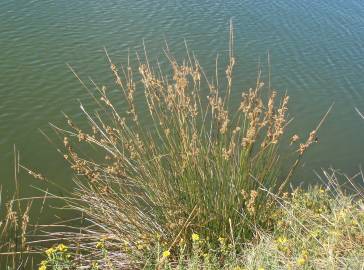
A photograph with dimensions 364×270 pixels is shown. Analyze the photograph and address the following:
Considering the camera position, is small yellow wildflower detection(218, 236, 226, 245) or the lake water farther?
the lake water

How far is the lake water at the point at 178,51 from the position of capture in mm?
5963

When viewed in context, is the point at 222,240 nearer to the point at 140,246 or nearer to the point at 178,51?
the point at 140,246

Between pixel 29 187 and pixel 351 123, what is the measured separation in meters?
4.48

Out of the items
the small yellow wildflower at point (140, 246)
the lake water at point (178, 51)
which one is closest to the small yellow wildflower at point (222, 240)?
the small yellow wildflower at point (140, 246)

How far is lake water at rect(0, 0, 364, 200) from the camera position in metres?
5.96

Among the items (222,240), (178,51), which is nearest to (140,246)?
(222,240)

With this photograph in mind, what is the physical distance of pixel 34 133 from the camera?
561 cm

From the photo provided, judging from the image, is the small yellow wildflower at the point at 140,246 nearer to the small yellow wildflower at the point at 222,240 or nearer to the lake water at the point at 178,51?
the small yellow wildflower at the point at 222,240

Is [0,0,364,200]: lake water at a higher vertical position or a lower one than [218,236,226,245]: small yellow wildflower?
lower

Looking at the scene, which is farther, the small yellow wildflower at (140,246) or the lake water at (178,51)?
the lake water at (178,51)

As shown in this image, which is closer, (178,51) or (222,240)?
(222,240)

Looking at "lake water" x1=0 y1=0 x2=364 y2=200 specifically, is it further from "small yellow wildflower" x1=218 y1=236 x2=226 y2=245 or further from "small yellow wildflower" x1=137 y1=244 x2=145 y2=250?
"small yellow wildflower" x1=218 y1=236 x2=226 y2=245

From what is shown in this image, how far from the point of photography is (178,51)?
8.13 m

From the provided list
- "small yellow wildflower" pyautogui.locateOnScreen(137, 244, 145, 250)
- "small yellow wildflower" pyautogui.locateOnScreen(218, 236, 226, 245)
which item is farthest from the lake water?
"small yellow wildflower" pyautogui.locateOnScreen(218, 236, 226, 245)
